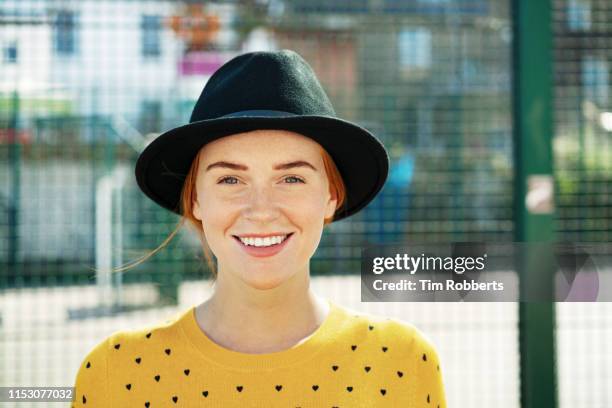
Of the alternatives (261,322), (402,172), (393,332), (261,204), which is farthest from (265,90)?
(402,172)

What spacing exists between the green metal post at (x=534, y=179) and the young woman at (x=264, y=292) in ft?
2.46

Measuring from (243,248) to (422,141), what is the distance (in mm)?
2670

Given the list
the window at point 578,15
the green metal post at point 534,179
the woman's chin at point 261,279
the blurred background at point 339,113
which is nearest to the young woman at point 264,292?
the woman's chin at point 261,279

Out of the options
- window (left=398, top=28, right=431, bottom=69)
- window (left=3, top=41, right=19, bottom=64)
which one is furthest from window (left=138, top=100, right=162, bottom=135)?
window (left=398, top=28, right=431, bottom=69)

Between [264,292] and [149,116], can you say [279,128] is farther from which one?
[149,116]

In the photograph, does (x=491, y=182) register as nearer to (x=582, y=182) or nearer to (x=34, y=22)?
(x=582, y=182)

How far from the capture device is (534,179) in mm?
2266

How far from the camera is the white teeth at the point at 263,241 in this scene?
1.45m

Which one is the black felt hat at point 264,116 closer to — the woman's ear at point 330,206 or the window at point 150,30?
the woman's ear at point 330,206

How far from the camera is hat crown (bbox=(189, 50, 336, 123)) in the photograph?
146 cm

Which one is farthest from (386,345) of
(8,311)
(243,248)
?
(8,311)

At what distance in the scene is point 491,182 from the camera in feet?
12.8

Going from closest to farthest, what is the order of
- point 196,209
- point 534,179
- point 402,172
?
point 196,209 → point 534,179 → point 402,172

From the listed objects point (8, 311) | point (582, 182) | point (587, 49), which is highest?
Answer: point (587, 49)
